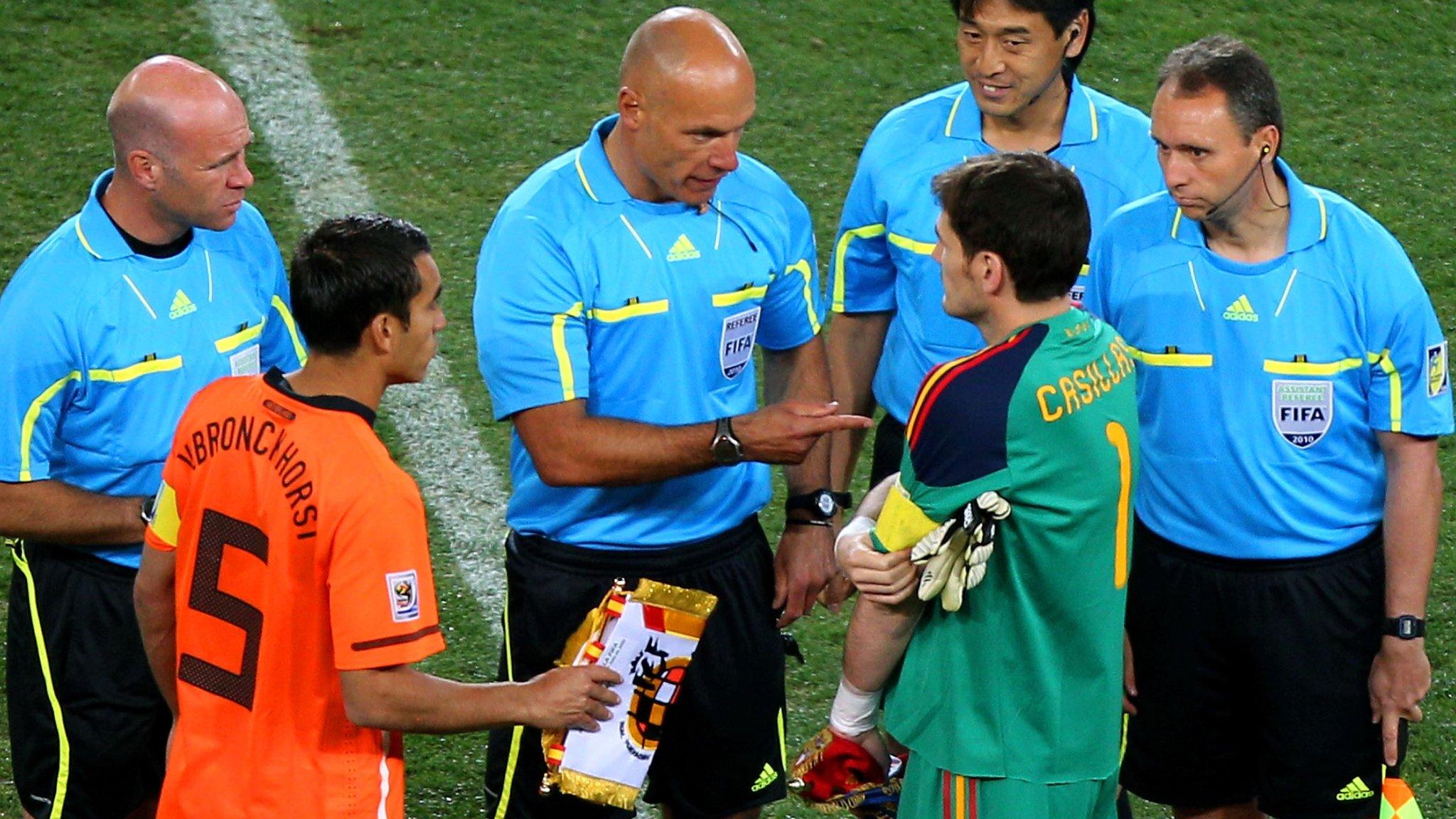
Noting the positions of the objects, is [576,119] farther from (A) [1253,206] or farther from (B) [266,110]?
(A) [1253,206]

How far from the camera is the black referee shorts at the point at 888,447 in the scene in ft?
13.6

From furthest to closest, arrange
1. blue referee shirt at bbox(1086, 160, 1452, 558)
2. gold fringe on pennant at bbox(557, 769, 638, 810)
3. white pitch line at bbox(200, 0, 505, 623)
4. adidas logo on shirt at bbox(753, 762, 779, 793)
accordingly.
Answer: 1. white pitch line at bbox(200, 0, 505, 623)
2. adidas logo on shirt at bbox(753, 762, 779, 793)
3. blue referee shirt at bbox(1086, 160, 1452, 558)
4. gold fringe on pennant at bbox(557, 769, 638, 810)

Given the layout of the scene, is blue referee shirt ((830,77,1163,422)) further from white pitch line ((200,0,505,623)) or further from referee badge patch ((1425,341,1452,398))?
white pitch line ((200,0,505,623))

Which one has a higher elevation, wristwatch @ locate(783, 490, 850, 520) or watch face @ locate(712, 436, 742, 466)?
watch face @ locate(712, 436, 742, 466)

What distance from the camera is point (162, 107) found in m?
3.59

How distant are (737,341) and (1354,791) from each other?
154 cm

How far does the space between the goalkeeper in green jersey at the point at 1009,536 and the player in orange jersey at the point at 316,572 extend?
62 centimetres

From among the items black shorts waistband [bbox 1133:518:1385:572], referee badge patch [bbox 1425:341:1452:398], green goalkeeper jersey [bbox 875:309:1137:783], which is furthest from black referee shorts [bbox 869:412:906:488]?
referee badge patch [bbox 1425:341:1452:398]

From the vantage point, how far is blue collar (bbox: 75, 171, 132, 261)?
11.7 ft

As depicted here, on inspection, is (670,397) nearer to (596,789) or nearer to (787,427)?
(787,427)

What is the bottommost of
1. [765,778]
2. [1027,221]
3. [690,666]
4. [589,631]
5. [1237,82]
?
[765,778]

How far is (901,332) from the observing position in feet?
13.3

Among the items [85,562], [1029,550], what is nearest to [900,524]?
[1029,550]

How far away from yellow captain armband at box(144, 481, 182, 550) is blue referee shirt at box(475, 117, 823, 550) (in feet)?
2.46
